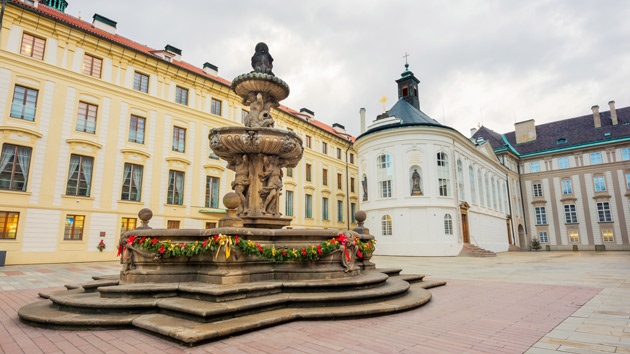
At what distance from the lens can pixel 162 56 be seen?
24.6m

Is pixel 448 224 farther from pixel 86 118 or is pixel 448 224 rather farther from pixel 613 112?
pixel 613 112

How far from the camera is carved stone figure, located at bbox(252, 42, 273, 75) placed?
9.59m

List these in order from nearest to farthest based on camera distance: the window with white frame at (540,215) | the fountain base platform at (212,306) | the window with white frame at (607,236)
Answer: the fountain base platform at (212,306) < the window with white frame at (607,236) < the window with white frame at (540,215)

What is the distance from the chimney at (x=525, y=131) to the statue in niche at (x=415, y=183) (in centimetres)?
3029

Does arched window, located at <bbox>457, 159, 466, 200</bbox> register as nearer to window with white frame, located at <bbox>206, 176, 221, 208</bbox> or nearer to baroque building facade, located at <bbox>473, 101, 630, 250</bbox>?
baroque building facade, located at <bbox>473, 101, 630, 250</bbox>

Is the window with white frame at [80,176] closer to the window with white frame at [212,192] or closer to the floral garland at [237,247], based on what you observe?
the window with white frame at [212,192]

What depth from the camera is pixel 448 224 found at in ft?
88.7

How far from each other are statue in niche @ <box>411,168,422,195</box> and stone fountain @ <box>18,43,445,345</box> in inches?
781

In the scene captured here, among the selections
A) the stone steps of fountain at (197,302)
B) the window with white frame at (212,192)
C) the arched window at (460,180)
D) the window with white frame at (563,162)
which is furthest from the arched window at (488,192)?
the stone steps of fountain at (197,302)

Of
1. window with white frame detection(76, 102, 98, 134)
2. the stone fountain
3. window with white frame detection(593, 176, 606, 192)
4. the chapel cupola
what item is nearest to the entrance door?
the chapel cupola

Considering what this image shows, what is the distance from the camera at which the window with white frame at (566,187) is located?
42.1 m

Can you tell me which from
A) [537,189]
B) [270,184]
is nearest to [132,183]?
[270,184]

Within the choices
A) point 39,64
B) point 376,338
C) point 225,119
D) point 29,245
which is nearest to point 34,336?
point 376,338

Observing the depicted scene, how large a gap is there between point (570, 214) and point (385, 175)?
29.0 metres
